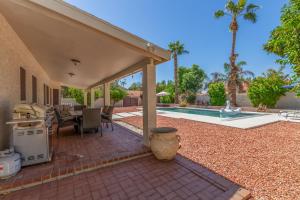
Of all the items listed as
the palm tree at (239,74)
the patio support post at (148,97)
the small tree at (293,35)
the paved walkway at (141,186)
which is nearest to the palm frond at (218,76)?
the palm tree at (239,74)

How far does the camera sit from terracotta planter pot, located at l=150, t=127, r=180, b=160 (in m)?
3.48

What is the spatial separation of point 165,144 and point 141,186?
1119mm

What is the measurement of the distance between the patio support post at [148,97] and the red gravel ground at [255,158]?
3.98 feet

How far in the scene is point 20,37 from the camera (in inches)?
158

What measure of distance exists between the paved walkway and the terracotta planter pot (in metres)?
0.31

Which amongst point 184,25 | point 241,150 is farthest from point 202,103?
point 241,150

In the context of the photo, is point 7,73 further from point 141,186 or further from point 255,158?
point 255,158

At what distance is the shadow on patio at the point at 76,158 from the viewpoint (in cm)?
268

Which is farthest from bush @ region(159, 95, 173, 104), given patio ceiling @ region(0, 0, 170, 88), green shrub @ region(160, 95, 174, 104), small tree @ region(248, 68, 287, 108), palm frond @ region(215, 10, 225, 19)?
patio ceiling @ region(0, 0, 170, 88)

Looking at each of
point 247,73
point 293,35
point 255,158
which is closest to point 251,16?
point 247,73

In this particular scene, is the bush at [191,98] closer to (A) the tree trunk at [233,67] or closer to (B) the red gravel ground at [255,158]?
(A) the tree trunk at [233,67]

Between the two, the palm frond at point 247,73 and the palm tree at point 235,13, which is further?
the palm frond at point 247,73

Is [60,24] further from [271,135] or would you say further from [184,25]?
[184,25]

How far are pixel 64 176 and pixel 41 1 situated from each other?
323 cm
